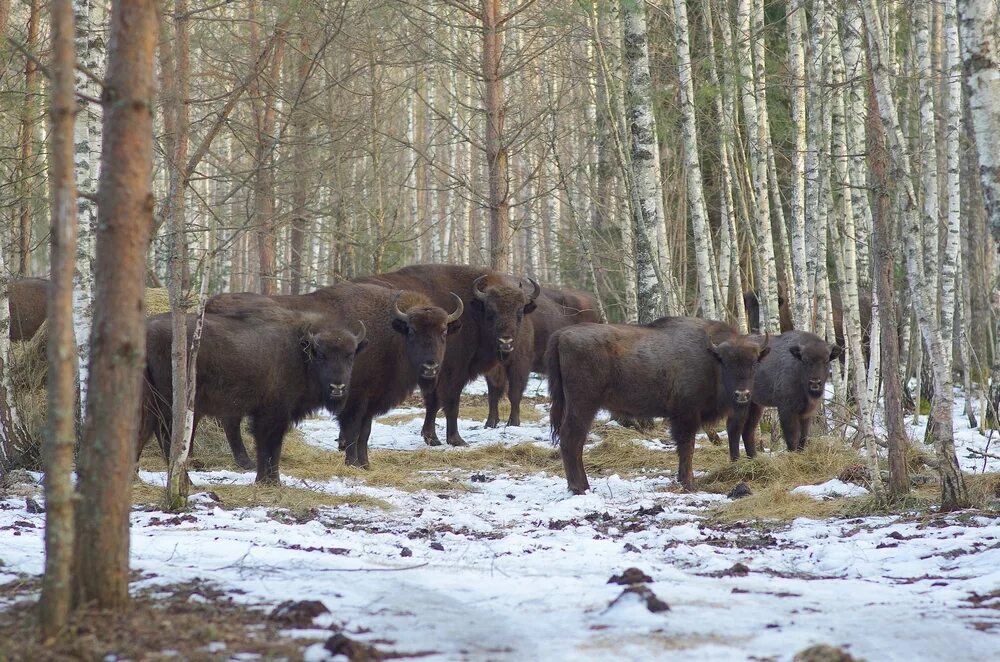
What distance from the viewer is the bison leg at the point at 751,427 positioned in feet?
38.6

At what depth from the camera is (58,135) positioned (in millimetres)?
4250

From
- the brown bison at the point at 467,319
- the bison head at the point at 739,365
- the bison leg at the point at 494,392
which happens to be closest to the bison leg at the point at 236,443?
the brown bison at the point at 467,319

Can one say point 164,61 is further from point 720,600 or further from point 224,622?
point 720,600

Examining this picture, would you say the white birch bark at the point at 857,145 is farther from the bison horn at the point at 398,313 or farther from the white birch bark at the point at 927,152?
the bison horn at the point at 398,313

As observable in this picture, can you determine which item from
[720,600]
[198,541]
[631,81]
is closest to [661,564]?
[720,600]

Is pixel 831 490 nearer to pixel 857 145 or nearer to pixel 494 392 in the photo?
pixel 857 145

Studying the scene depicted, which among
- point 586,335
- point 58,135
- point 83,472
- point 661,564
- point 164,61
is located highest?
point 164,61

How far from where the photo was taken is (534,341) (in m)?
16.5

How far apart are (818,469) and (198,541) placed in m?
6.35

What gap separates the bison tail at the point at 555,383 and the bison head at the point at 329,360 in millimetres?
2038

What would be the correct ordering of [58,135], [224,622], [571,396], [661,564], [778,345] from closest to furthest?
[58,135] < [224,622] < [661,564] < [571,396] < [778,345]

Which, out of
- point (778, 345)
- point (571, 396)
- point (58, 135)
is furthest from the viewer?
point (778, 345)

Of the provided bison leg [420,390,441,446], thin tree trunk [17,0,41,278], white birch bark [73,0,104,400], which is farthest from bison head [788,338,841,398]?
thin tree trunk [17,0,41,278]

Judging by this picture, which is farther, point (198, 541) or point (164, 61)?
point (164, 61)
